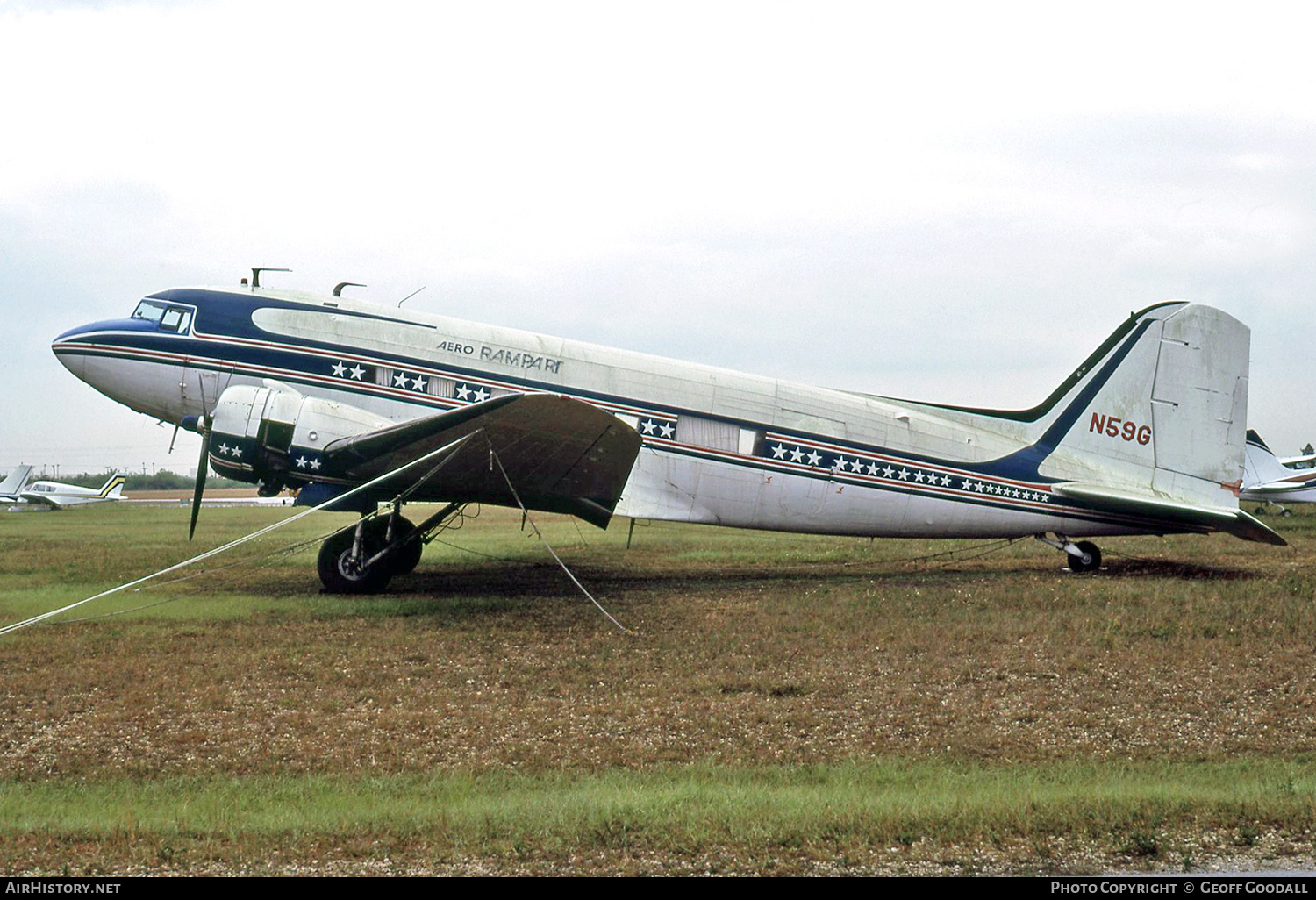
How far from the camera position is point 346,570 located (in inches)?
458

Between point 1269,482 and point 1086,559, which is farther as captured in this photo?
point 1269,482

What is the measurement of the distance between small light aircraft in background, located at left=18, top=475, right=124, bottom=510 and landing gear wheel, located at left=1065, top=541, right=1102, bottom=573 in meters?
41.7

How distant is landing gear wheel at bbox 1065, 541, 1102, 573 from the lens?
1384 centimetres

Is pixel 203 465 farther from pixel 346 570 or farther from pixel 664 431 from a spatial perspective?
pixel 664 431

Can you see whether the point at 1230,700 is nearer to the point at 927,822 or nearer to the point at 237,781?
the point at 927,822

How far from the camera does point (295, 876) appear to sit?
3988 mm

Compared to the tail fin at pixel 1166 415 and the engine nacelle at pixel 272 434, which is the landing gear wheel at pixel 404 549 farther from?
the tail fin at pixel 1166 415

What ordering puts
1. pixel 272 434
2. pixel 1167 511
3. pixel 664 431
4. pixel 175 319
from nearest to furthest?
pixel 272 434
pixel 175 319
pixel 664 431
pixel 1167 511

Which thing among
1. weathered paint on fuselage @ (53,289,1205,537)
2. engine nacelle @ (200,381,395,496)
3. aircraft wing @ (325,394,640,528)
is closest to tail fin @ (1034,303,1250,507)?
weathered paint on fuselage @ (53,289,1205,537)

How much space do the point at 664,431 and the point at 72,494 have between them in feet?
138

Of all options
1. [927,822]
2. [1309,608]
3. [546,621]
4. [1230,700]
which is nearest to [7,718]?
[546,621]

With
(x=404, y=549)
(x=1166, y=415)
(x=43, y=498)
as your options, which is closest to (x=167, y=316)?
(x=404, y=549)

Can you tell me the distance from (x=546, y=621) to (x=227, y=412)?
4703 millimetres

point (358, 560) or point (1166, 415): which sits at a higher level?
point (1166, 415)
